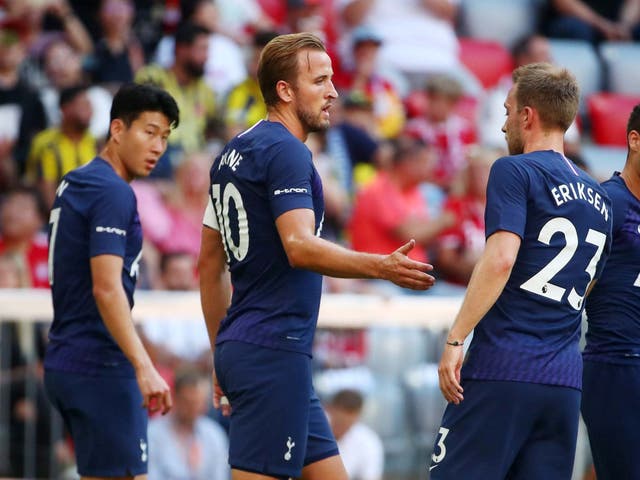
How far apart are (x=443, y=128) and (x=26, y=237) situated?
4.69m

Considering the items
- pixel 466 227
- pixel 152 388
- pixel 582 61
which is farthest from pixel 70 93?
pixel 582 61

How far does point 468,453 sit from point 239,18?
8.87m

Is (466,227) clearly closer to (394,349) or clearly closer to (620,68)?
(394,349)

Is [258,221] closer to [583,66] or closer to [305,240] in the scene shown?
[305,240]

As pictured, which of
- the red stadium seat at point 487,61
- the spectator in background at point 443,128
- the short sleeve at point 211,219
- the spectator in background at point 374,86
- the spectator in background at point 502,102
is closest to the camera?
the short sleeve at point 211,219

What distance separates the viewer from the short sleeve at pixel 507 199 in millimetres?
4906

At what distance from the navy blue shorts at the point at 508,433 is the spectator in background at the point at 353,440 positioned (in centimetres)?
359

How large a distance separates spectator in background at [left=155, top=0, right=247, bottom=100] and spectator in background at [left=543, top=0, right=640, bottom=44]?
4735 mm

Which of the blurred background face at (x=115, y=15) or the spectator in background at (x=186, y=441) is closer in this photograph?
the spectator in background at (x=186, y=441)

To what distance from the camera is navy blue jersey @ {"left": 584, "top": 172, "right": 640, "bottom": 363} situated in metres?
5.63

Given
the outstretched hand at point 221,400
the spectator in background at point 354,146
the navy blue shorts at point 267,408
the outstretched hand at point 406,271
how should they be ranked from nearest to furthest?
the outstretched hand at point 406,271 < the navy blue shorts at point 267,408 < the outstretched hand at point 221,400 < the spectator in background at point 354,146

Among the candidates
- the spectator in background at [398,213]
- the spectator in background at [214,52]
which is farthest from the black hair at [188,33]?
the spectator in background at [398,213]

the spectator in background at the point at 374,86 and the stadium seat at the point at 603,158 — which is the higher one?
the spectator in background at the point at 374,86

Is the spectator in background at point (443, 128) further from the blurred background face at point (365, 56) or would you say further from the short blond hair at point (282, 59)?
the short blond hair at point (282, 59)
